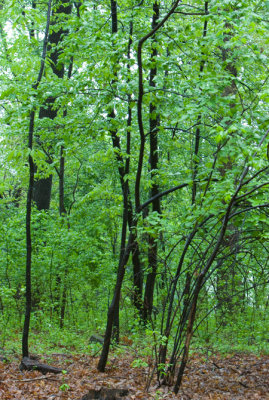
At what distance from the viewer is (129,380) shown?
6637 millimetres

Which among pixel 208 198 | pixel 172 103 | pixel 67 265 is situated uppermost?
pixel 172 103

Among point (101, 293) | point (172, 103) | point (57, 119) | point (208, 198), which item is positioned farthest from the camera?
point (101, 293)

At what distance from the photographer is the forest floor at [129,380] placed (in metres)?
5.83

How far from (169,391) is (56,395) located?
1628mm

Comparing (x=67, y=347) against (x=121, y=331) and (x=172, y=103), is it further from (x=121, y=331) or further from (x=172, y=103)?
(x=172, y=103)

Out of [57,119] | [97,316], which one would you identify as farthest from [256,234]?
[97,316]

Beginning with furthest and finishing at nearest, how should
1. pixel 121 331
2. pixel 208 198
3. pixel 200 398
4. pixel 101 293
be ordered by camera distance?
pixel 101 293
pixel 121 331
pixel 200 398
pixel 208 198

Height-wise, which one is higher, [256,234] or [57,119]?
[57,119]

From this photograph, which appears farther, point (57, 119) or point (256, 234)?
point (57, 119)

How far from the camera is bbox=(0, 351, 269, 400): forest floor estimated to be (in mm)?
5828

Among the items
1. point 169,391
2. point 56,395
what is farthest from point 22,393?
point 169,391

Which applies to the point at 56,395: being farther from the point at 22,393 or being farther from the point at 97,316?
the point at 97,316

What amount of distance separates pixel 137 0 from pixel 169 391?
276 inches

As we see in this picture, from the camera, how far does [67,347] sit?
9203 mm
